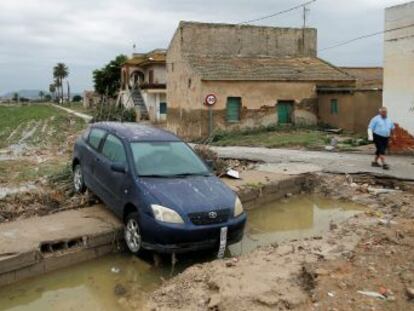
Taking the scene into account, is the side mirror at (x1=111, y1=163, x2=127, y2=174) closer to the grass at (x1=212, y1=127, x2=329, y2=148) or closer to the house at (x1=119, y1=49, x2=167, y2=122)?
the grass at (x1=212, y1=127, x2=329, y2=148)

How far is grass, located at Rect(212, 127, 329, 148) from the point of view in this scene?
21730 millimetres

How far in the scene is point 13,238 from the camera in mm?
7734

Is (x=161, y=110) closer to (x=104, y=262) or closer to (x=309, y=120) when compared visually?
(x=309, y=120)

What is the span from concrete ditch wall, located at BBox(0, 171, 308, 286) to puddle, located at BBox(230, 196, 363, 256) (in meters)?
2.12

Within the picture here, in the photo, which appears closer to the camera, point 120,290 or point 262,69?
point 120,290

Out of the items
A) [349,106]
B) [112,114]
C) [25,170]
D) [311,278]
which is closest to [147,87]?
[112,114]

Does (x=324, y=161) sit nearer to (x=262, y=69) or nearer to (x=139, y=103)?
(x=262, y=69)

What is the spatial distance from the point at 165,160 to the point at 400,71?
1119cm

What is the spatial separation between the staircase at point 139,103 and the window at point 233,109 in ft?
53.9

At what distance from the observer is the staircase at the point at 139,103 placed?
43.0m

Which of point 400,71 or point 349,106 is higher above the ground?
point 400,71

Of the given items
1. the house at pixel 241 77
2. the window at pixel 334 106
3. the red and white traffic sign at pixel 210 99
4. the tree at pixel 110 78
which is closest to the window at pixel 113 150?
the red and white traffic sign at pixel 210 99

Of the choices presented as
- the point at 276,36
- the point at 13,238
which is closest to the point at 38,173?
the point at 13,238

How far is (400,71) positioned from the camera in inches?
671
